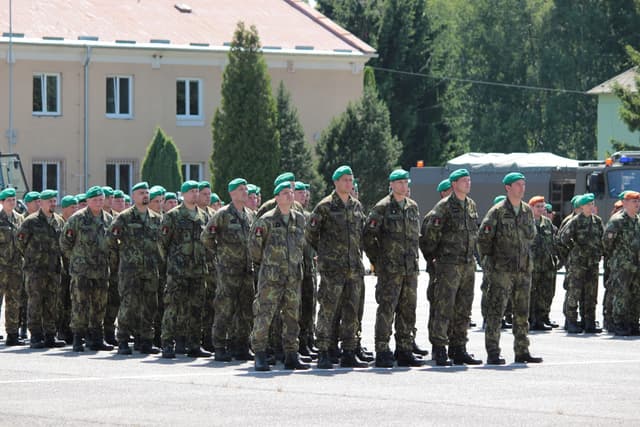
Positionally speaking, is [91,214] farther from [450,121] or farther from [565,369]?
[450,121]

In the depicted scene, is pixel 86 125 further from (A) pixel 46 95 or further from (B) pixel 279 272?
(B) pixel 279 272

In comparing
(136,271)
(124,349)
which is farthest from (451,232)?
(124,349)

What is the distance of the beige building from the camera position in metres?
47.1

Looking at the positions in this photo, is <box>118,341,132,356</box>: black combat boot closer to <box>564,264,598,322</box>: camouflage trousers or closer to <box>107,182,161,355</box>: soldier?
<box>107,182,161,355</box>: soldier

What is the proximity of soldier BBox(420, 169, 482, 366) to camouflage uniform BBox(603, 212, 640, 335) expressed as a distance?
4036 mm

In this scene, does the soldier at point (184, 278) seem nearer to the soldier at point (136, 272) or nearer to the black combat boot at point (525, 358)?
the soldier at point (136, 272)

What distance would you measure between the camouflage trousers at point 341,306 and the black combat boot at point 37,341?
4.06m

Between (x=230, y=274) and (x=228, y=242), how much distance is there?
0.33 metres

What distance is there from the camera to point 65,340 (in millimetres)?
18391

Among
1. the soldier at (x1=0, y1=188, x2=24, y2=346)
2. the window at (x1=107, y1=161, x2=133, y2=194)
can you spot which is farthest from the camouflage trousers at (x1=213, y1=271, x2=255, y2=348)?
the window at (x1=107, y1=161, x2=133, y2=194)

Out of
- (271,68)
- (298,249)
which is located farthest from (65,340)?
(271,68)

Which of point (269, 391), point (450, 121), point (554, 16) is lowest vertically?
point (269, 391)

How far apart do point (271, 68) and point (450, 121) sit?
2308 cm

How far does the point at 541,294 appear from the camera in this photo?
66.9ft
